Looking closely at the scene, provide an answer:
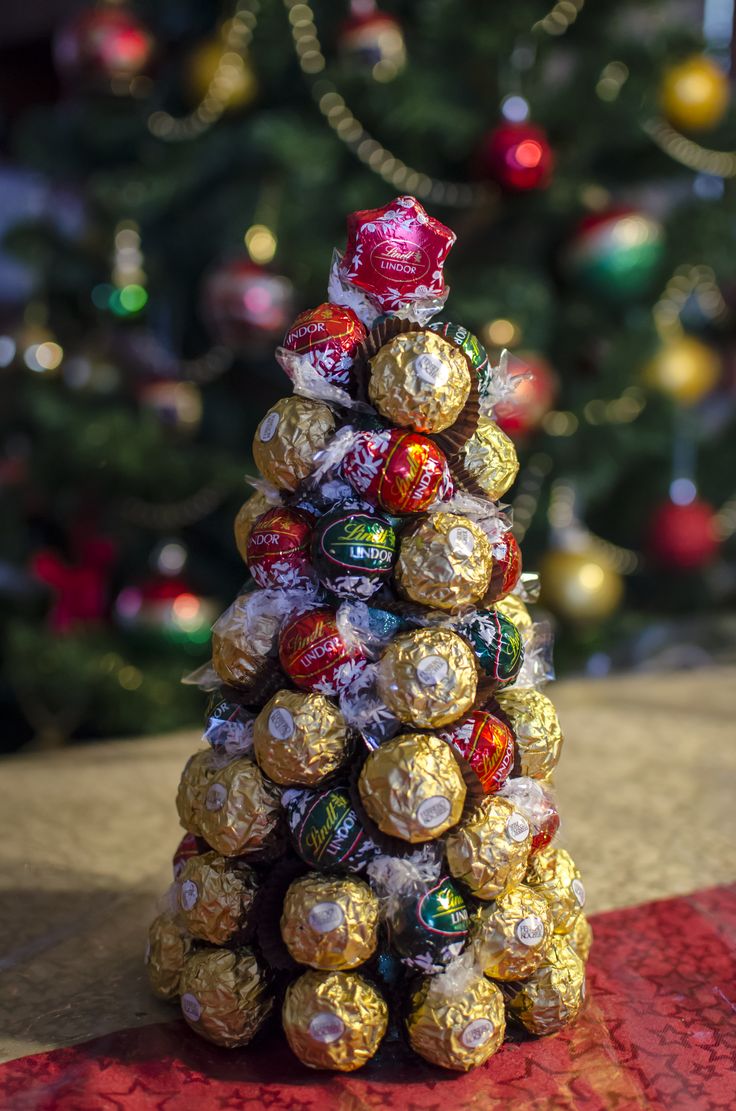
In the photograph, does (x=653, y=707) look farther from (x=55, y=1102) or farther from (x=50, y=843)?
(x=55, y=1102)

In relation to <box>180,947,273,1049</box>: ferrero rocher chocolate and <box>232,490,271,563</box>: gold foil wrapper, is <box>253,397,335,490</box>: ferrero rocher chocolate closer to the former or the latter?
<box>232,490,271,563</box>: gold foil wrapper

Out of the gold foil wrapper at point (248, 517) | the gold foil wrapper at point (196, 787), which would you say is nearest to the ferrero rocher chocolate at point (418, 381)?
the gold foil wrapper at point (248, 517)

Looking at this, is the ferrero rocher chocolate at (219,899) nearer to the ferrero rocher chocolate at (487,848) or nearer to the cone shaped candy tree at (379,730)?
the cone shaped candy tree at (379,730)

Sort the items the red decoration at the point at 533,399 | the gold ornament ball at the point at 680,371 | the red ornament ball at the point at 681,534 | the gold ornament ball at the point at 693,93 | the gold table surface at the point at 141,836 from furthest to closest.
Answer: the red ornament ball at the point at 681,534 → the gold ornament ball at the point at 680,371 → the gold ornament ball at the point at 693,93 → the red decoration at the point at 533,399 → the gold table surface at the point at 141,836

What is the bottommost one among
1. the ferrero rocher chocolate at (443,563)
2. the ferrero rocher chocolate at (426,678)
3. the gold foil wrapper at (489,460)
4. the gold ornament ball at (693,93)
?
the ferrero rocher chocolate at (426,678)

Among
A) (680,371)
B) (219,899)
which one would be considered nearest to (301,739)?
(219,899)

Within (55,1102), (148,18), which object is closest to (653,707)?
(55,1102)
